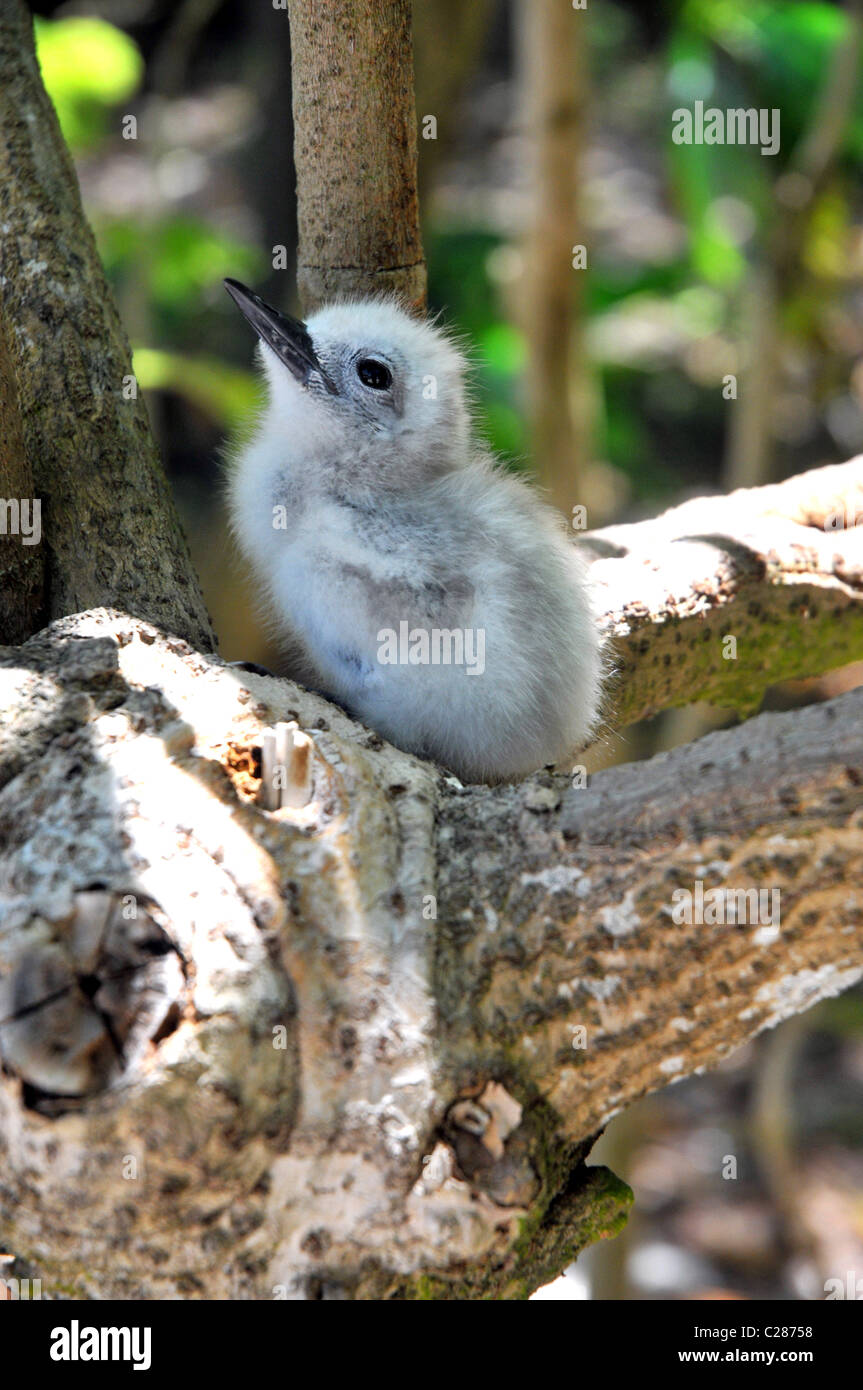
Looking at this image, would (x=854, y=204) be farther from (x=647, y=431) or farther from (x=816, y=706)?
(x=816, y=706)

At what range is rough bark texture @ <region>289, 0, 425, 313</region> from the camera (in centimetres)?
226

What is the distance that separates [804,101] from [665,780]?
552cm

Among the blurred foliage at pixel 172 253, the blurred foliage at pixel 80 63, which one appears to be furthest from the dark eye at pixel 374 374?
the blurred foliage at pixel 172 253

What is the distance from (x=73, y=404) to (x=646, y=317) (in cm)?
689

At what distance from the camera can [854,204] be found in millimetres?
8016

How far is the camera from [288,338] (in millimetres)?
2445

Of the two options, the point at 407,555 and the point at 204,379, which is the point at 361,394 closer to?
the point at 407,555

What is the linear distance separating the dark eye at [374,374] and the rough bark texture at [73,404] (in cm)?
40

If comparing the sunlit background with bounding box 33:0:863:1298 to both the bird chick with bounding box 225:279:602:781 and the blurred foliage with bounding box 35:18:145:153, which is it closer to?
the blurred foliage with bounding box 35:18:145:153

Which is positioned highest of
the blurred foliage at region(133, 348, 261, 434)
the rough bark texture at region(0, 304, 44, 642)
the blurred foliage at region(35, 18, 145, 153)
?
the blurred foliage at region(35, 18, 145, 153)

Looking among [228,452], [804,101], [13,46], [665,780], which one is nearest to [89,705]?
[665,780]

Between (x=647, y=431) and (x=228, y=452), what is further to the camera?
(x=647, y=431)

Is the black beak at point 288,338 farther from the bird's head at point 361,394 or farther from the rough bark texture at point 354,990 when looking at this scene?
the rough bark texture at point 354,990

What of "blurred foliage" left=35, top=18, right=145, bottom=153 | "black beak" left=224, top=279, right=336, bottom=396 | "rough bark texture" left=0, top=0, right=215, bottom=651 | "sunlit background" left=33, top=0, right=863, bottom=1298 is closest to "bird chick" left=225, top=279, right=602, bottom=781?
"black beak" left=224, top=279, right=336, bottom=396
